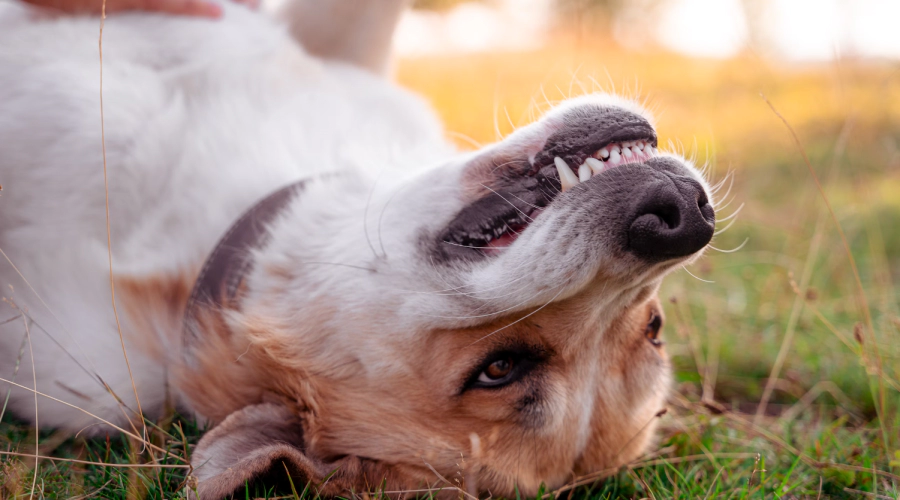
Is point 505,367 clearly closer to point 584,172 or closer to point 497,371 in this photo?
point 497,371

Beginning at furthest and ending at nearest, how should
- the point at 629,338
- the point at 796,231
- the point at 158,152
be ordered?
the point at 796,231 < the point at 158,152 < the point at 629,338

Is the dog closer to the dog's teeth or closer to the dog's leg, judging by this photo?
the dog's teeth

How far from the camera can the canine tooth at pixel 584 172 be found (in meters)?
2.10

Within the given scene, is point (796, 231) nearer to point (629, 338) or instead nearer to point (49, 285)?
point (629, 338)

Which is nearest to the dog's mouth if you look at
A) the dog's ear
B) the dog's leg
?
the dog's ear

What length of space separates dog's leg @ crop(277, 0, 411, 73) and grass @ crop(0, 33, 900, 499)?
605 mm

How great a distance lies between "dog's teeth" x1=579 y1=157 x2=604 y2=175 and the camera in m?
2.12

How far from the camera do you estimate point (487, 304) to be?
2113 mm

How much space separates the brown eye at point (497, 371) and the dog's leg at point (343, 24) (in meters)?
2.26

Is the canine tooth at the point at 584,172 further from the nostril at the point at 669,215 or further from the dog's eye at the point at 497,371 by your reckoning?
the dog's eye at the point at 497,371

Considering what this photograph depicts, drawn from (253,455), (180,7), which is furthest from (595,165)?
(180,7)

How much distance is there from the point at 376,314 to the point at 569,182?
78 cm

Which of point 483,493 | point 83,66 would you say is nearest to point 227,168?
point 83,66

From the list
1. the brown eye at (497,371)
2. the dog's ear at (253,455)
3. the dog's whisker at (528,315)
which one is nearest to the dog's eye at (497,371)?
the brown eye at (497,371)
